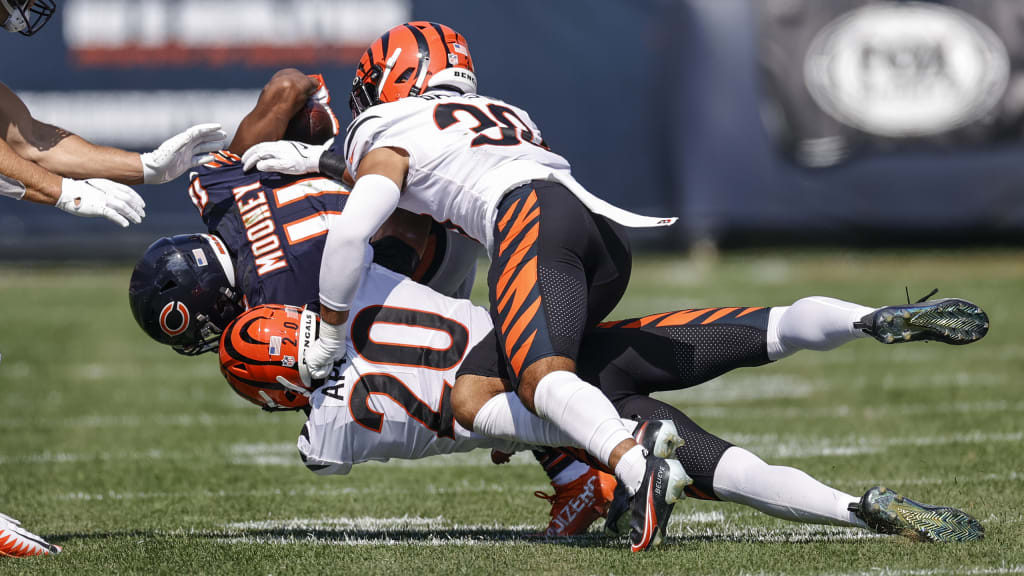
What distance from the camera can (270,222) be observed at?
4191mm

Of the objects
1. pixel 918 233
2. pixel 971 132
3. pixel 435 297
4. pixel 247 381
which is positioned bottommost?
pixel 918 233

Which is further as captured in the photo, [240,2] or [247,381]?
[240,2]

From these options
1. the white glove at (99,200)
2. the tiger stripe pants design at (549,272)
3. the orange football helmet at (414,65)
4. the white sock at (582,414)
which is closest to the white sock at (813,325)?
the tiger stripe pants design at (549,272)

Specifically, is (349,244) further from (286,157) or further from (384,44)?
(384,44)

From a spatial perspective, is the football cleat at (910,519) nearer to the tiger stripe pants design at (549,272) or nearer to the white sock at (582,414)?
the white sock at (582,414)

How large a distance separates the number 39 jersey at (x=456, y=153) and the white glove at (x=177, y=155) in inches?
23.7

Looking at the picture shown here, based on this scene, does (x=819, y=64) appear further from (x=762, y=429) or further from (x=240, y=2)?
(x=762, y=429)

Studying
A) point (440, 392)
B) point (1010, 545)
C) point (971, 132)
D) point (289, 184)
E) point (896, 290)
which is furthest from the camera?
point (971, 132)

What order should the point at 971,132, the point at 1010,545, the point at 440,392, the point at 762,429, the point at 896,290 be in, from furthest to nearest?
1. the point at 971,132
2. the point at 896,290
3. the point at 762,429
4. the point at 440,392
5. the point at 1010,545

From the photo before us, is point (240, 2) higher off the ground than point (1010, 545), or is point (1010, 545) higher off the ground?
→ point (1010, 545)

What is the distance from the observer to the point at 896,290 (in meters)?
10.3

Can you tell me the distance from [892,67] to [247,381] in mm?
9883

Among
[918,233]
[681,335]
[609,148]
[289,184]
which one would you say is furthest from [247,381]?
[918,233]

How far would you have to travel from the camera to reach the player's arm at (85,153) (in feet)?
13.5
